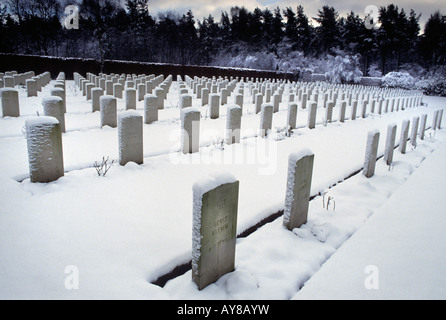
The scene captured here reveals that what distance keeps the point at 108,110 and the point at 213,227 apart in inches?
231

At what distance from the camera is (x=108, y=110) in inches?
289

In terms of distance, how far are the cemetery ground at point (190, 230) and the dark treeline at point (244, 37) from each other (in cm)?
3627

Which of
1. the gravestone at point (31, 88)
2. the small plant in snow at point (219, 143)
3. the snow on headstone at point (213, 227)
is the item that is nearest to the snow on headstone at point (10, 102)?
the gravestone at point (31, 88)

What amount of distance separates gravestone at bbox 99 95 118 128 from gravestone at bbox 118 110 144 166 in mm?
2528

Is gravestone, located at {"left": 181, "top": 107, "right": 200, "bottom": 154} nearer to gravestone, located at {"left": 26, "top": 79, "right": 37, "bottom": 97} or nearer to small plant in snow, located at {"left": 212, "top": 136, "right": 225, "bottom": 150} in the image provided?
small plant in snow, located at {"left": 212, "top": 136, "right": 225, "bottom": 150}


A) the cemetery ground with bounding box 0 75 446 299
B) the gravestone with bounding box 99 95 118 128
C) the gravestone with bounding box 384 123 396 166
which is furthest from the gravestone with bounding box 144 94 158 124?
the gravestone with bounding box 384 123 396 166

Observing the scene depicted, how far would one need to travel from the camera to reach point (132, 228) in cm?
316

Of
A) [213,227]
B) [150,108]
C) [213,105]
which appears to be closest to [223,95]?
[213,105]

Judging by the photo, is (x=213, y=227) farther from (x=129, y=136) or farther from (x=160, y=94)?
(x=160, y=94)

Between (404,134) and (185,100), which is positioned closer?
(404,134)

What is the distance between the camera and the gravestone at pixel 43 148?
3.93m

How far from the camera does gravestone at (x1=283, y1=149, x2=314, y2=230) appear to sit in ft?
10.6

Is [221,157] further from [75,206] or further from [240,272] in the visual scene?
[240,272]
